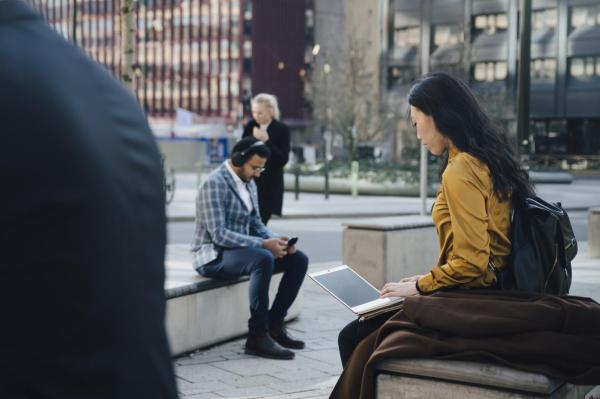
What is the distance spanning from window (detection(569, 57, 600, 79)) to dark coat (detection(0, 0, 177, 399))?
6986 centimetres

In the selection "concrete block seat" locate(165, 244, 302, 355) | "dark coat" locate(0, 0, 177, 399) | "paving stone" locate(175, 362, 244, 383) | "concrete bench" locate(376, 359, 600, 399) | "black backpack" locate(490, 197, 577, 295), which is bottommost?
"paving stone" locate(175, 362, 244, 383)

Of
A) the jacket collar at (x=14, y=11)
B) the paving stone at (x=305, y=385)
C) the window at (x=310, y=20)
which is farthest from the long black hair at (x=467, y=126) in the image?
the window at (x=310, y=20)

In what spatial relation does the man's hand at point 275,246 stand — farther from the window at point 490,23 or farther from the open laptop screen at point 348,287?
the window at point 490,23

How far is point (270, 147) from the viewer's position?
9211mm

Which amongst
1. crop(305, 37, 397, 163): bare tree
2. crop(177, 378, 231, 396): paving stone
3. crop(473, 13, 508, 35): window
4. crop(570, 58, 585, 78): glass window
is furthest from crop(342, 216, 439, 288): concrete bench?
crop(473, 13, 508, 35): window

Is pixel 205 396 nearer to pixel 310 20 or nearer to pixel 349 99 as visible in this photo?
pixel 349 99

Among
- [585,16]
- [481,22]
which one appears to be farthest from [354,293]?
[481,22]

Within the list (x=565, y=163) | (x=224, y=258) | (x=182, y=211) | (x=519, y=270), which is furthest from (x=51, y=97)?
(x=565, y=163)

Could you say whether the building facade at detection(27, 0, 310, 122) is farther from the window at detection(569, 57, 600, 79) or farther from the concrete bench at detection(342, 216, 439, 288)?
the concrete bench at detection(342, 216, 439, 288)

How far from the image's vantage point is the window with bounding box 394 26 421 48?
256ft

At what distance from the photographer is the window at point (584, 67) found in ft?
221

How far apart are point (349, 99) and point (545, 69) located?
966 inches

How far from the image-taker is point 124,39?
10180mm

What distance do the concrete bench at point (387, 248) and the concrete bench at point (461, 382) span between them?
5.70 m
